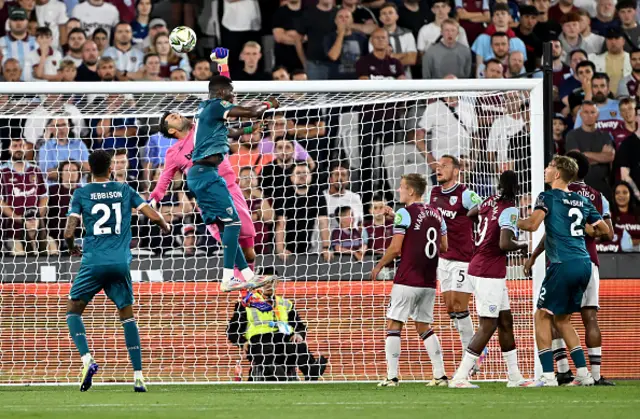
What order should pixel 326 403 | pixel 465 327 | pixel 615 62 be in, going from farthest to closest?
1. pixel 615 62
2. pixel 465 327
3. pixel 326 403

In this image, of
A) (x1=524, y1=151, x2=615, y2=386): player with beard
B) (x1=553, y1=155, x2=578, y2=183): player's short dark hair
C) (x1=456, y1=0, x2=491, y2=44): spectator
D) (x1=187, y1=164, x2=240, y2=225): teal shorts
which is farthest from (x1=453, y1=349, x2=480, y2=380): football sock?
(x1=456, y1=0, x2=491, y2=44): spectator

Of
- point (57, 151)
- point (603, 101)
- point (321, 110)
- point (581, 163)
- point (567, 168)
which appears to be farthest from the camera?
point (603, 101)

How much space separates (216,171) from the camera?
10.9m

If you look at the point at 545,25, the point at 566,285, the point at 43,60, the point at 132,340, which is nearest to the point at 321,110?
the point at 43,60

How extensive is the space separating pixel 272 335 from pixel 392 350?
1.95 metres

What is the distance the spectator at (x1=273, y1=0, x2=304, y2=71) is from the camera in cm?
1733

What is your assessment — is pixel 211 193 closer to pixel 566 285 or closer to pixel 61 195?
pixel 566 285

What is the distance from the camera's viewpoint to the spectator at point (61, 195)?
13.8 metres

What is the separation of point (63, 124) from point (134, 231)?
1.67 m

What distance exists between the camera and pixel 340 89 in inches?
482

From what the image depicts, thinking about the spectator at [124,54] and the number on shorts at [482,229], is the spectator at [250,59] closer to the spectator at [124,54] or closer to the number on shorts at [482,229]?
the spectator at [124,54]

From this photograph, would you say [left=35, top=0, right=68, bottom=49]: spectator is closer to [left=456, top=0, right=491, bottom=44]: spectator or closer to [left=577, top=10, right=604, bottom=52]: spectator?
[left=456, top=0, right=491, bottom=44]: spectator

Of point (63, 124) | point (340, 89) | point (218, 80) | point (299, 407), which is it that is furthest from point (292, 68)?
point (299, 407)

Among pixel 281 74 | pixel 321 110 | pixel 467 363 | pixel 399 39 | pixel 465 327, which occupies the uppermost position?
pixel 399 39
